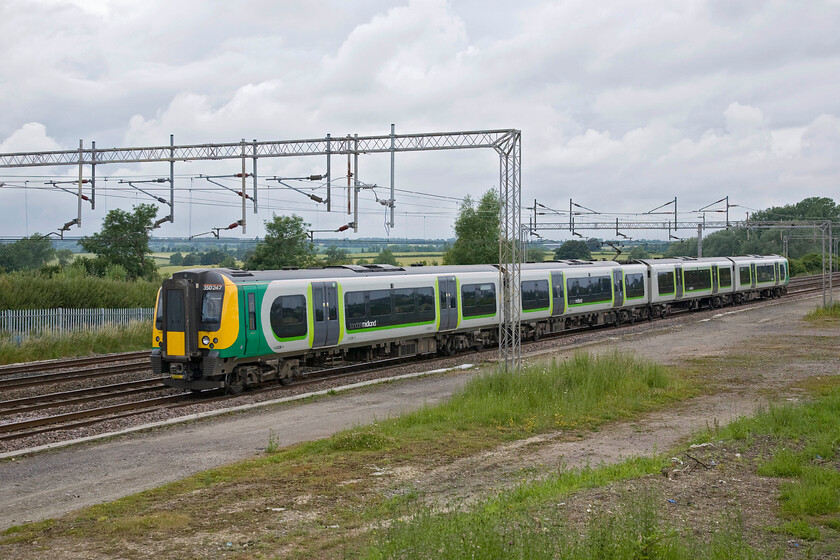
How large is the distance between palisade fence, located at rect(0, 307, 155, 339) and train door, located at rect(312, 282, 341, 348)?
1257 centimetres

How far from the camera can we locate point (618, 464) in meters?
10.8

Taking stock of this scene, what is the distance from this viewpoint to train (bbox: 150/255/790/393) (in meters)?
18.2

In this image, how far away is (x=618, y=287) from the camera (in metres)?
35.7

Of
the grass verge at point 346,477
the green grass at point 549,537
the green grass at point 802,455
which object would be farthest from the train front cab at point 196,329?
the green grass at point 549,537

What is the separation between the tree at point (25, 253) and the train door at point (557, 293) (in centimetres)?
4778

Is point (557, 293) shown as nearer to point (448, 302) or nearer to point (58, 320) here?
point (448, 302)

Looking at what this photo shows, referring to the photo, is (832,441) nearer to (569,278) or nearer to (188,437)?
(188,437)

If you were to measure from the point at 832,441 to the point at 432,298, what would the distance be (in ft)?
47.2

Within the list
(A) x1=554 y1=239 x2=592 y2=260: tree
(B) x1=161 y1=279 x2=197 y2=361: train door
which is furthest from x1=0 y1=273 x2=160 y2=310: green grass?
(A) x1=554 y1=239 x2=592 y2=260: tree

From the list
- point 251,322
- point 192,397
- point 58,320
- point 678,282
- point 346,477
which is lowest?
point 192,397

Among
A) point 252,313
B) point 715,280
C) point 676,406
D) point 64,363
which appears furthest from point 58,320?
point 715,280

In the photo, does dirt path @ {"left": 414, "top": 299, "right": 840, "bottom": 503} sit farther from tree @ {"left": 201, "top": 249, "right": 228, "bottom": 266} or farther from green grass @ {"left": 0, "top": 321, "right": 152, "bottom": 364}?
tree @ {"left": 201, "top": 249, "right": 228, "bottom": 266}

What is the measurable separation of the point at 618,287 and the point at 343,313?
18.0 m

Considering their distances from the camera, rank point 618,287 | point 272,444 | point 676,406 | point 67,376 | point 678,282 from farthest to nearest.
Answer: point 678,282
point 618,287
point 67,376
point 676,406
point 272,444
